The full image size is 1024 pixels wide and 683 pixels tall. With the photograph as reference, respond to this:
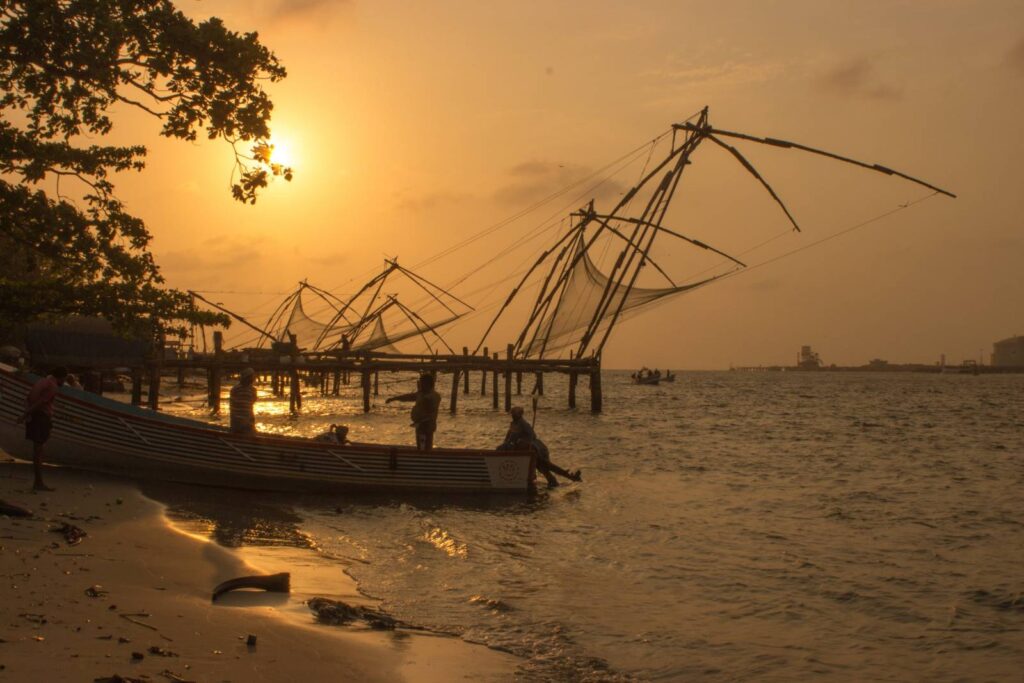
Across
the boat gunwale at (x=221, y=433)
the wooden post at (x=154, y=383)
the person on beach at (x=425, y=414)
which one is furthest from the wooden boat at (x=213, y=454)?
the wooden post at (x=154, y=383)

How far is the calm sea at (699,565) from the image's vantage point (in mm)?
7637

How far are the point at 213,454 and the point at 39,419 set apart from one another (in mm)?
3033

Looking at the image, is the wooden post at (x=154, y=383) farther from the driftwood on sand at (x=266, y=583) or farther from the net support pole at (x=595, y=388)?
the driftwood on sand at (x=266, y=583)

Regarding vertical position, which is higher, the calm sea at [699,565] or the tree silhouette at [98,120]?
the tree silhouette at [98,120]

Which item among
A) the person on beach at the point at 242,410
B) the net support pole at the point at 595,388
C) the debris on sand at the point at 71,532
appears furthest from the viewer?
the net support pole at the point at 595,388

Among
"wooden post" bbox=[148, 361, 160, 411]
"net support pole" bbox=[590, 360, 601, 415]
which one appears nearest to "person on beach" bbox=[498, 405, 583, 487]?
"wooden post" bbox=[148, 361, 160, 411]

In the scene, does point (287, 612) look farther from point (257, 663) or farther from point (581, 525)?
point (581, 525)

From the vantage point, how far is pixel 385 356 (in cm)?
3609

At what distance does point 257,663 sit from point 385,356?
30.6 metres

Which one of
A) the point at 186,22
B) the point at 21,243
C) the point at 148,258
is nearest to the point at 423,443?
the point at 148,258

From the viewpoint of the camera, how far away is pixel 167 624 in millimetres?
6203

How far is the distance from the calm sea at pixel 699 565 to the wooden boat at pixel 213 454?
1.15 ft

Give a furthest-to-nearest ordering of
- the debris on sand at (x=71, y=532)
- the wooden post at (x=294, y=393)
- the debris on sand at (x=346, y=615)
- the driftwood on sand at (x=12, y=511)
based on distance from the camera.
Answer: the wooden post at (x=294, y=393) → the driftwood on sand at (x=12, y=511) → the debris on sand at (x=71, y=532) → the debris on sand at (x=346, y=615)

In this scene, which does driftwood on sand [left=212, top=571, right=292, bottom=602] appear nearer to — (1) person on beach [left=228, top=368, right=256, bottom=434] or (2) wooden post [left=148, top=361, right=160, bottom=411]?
(1) person on beach [left=228, top=368, right=256, bottom=434]
